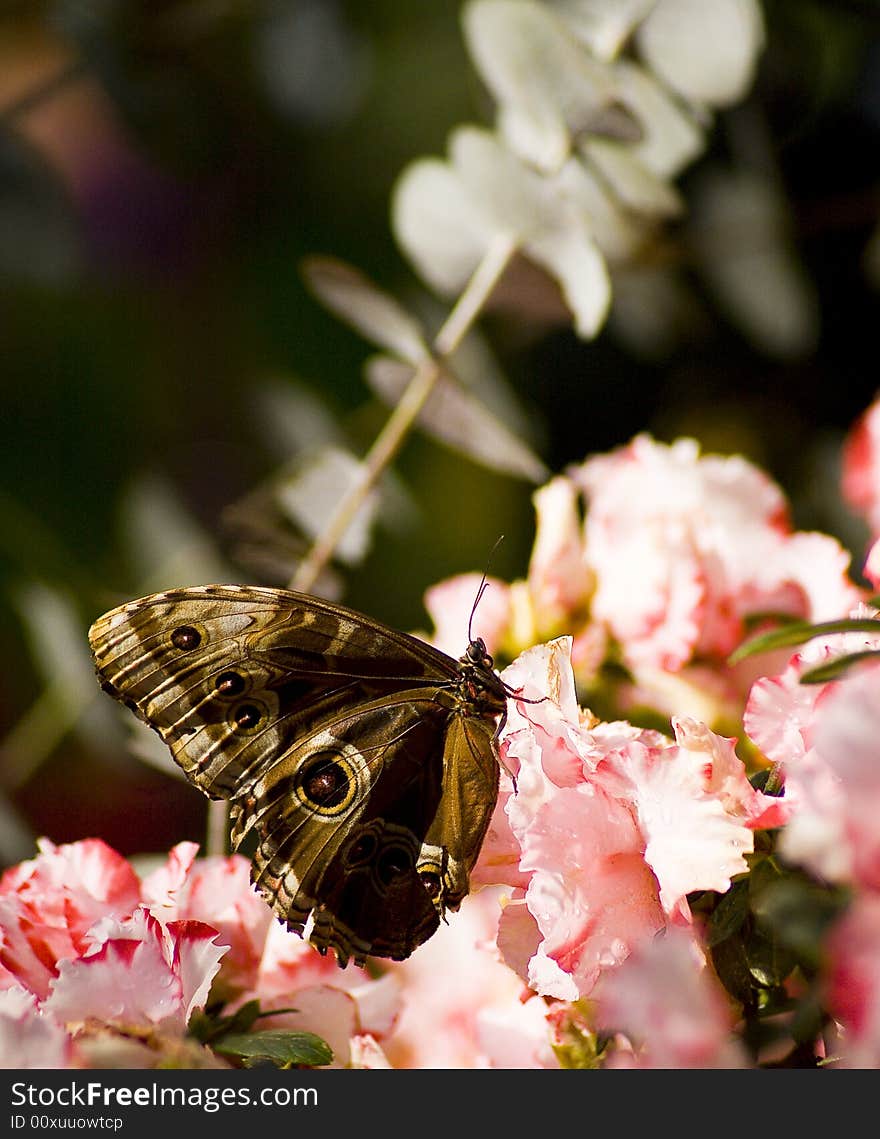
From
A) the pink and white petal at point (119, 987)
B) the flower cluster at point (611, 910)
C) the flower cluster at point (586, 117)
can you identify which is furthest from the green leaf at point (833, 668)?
the flower cluster at point (586, 117)

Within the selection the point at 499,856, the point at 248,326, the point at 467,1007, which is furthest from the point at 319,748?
the point at 248,326

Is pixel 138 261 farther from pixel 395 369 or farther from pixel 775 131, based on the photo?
pixel 775 131

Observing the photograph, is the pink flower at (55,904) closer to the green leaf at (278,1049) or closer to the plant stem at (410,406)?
the green leaf at (278,1049)

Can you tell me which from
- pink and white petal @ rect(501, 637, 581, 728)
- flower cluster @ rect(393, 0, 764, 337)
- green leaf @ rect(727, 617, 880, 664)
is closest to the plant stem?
flower cluster @ rect(393, 0, 764, 337)

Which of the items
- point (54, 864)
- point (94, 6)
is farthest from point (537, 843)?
point (94, 6)

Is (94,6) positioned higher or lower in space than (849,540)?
higher
